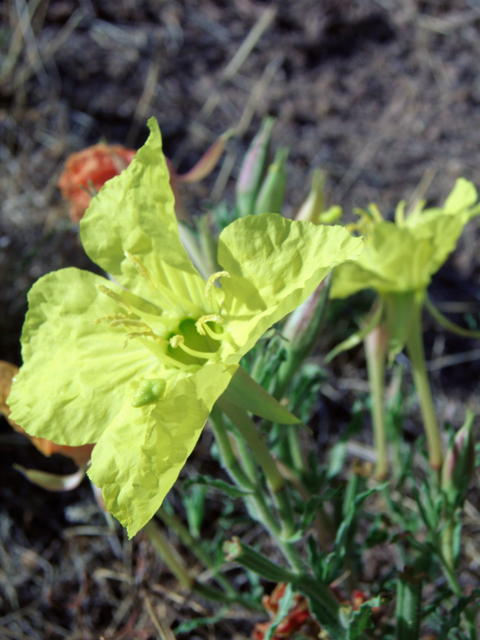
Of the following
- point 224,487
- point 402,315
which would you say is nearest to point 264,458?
point 224,487

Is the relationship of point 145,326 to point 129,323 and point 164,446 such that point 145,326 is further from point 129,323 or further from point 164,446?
point 164,446

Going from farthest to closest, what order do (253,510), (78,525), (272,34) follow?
(272,34) → (78,525) → (253,510)

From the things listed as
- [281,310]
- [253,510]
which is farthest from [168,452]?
[253,510]

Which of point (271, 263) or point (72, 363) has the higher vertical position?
point (271, 263)

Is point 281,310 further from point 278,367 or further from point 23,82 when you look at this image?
point 23,82

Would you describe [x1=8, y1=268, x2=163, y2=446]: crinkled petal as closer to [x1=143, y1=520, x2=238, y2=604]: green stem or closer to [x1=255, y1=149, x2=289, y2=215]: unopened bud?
[x1=143, y1=520, x2=238, y2=604]: green stem

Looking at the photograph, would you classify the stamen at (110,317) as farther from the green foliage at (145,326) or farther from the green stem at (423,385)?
the green stem at (423,385)
